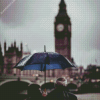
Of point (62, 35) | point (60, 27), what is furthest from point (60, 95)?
point (62, 35)

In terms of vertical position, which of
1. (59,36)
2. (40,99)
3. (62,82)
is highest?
(59,36)

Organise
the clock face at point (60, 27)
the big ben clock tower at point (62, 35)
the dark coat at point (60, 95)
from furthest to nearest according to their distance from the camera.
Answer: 1. the big ben clock tower at point (62, 35)
2. the clock face at point (60, 27)
3. the dark coat at point (60, 95)

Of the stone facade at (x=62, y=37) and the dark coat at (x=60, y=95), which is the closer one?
the dark coat at (x=60, y=95)

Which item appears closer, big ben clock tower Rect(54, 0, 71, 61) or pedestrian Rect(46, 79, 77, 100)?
pedestrian Rect(46, 79, 77, 100)

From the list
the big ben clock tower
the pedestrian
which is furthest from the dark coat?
the big ben clock tower

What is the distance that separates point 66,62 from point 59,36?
41.7m

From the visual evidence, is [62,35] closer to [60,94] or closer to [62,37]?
[62,37]

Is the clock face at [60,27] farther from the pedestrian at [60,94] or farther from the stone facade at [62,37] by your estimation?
the pedestrian at [60,94]

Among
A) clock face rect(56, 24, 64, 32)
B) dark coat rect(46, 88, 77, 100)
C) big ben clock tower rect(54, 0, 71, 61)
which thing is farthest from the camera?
big ben clock tower rect(54, 0, 71, 61)

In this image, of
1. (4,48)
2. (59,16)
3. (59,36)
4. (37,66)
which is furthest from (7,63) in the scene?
(37,66)

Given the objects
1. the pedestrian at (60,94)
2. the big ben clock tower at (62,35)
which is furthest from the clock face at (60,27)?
the pedestrian at (60,94)

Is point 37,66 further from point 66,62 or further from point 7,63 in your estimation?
point 7,63

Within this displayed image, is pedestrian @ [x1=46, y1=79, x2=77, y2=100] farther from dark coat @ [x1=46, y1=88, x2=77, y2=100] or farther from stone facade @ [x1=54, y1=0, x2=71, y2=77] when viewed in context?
stone facade @ [x1=54, y1=0, x2=71, y2=77]

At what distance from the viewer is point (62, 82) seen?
3.06m
